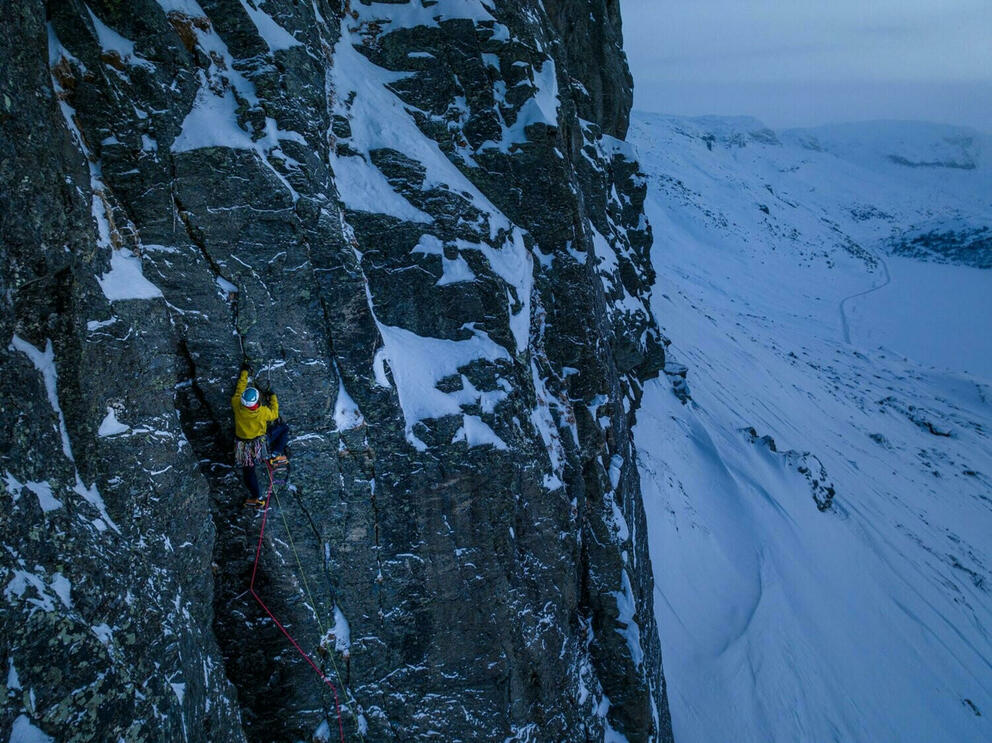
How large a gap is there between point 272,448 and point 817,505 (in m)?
24.4

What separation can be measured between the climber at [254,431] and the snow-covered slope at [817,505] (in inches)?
550

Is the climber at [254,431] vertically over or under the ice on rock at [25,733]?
over

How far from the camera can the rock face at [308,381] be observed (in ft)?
18.1

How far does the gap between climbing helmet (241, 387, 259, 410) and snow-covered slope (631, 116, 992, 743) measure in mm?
14739

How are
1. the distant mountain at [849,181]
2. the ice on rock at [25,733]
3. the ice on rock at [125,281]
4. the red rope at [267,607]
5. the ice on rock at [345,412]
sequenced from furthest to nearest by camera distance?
the distant mountain at [849,181], the ice on rock at [345,412], the red rope at [267,607], the ice on rock at [125,281], the ice on rock at [25,733]

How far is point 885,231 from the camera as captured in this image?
9469 cm

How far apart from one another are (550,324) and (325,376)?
5670 millimetres

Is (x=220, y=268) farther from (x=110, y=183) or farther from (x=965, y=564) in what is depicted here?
(x=965, y=564)

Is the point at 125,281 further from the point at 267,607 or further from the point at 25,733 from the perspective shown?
the point at 267,607

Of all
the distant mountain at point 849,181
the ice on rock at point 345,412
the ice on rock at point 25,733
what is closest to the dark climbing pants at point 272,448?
the ice on rock at point 345,412

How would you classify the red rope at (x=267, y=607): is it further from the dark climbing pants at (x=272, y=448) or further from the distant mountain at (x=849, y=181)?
the distant mountain at (x=849, y=181)

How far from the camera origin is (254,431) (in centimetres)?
722

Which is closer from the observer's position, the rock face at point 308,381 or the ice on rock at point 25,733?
the ice on rock at point 25,733

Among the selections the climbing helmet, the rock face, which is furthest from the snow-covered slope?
the climbing helmet
